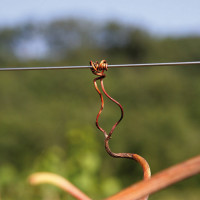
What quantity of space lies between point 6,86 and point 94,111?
2.37 metres

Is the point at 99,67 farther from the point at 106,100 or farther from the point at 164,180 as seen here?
the point at 106,100

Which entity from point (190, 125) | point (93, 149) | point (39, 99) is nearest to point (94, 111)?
point (39, 99)

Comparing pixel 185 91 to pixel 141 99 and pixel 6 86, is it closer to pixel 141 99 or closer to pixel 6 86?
pixel 141 99

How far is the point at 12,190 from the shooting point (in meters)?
2.76

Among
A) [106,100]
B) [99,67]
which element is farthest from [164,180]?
[106,100]

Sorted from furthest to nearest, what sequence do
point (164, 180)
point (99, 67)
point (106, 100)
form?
point (106, 100) < point (99, 67) < point (164, 180)

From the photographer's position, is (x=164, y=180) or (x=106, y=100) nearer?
(x=164, y=180)

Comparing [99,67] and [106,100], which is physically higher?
[106,100]

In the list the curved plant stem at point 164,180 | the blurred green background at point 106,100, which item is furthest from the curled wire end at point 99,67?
the blurred green background at point 106,100

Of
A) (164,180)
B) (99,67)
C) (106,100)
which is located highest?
(106,100)

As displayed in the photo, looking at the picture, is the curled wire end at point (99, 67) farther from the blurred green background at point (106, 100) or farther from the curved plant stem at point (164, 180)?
the blurred green background at point (106, 100)

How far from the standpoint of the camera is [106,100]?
11383 mm

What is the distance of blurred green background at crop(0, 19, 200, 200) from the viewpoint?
30.5 feet

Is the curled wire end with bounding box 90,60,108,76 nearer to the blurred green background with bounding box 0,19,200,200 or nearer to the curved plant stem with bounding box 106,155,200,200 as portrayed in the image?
the curved plant stem with bounding box 106,155,200,200
